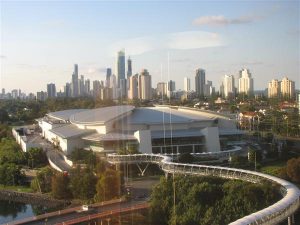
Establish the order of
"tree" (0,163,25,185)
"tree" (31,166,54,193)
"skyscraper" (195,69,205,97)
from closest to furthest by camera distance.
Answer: "tree" (31,166,54,193)
"tree" (0,163,25,185)
"skyscraper" (195,69,205,97)

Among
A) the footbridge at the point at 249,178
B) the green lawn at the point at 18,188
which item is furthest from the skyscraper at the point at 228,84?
the green lawn at the point at 18,188

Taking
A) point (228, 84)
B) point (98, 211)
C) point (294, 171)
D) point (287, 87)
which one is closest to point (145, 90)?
point (294, 171)

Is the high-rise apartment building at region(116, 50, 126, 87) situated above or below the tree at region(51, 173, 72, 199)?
above

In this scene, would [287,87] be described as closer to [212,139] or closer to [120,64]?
[212,139]

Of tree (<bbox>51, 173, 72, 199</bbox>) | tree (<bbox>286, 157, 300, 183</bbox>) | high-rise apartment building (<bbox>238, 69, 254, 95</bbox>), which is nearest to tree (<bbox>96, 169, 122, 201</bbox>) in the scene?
tree (<bbox>51, 173, 72, 199</bbox>)

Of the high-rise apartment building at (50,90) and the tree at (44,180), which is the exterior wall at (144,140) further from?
the high-rise apartment building at (50,90)

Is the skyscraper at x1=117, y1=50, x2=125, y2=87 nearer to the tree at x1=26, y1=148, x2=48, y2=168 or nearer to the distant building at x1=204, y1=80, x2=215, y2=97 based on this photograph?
the tree at x1=26, y1=148, x2=48, y2=168
